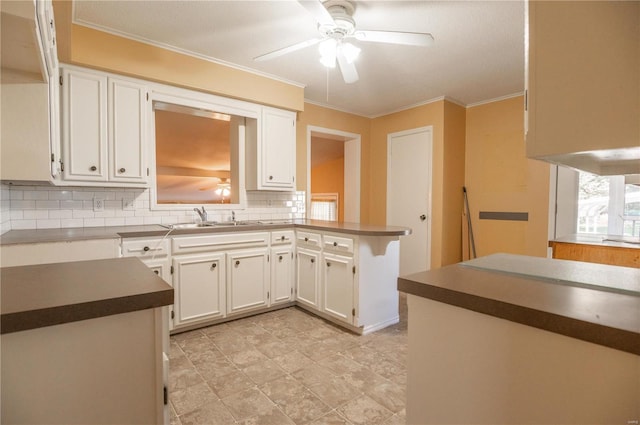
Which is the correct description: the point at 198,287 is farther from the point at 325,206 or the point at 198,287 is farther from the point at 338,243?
the point at 325,206

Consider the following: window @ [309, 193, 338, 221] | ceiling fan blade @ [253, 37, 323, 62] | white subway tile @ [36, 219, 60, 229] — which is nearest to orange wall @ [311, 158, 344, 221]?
window @ [309, 193, 338, 221]

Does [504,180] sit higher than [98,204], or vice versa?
[504,180]

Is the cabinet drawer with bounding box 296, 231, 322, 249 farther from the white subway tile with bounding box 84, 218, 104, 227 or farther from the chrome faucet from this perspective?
the white subway tile with bounding box 84, 218, 104, 227

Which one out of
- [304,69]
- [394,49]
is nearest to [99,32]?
[304,69]

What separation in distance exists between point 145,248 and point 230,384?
3.89ft

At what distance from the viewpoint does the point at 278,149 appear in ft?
11.1

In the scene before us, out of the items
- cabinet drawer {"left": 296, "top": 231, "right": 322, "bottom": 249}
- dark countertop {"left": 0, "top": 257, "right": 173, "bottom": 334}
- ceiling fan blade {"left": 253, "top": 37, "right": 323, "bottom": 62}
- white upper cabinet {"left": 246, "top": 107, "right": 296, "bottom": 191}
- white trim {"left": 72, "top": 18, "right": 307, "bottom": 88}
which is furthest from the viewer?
white upper cabinet {"left": 246, "top": 107, "right": 296, "bottom": 191}

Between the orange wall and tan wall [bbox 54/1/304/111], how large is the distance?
343 cm

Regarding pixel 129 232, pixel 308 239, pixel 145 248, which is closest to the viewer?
pixel 129 232

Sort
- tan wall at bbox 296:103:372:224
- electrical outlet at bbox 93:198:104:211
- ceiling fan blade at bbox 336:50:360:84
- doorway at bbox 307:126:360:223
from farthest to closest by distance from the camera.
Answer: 1. doorway at bbox 307:126:360:223
2. tan wall at bbox 296:103:372:224
3. electrical outlet at bbox 93:198:104:211
4. ceiling fan blade at bbox 336:50:360:84

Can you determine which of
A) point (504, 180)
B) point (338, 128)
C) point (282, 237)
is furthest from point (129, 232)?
point (504, 180)

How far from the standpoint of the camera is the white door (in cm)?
401

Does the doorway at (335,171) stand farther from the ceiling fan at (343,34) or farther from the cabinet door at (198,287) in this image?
→ the ceiling fan at (343,34)

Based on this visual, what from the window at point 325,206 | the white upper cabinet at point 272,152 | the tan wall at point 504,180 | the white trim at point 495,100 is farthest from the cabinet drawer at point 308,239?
the window at point 325,206
